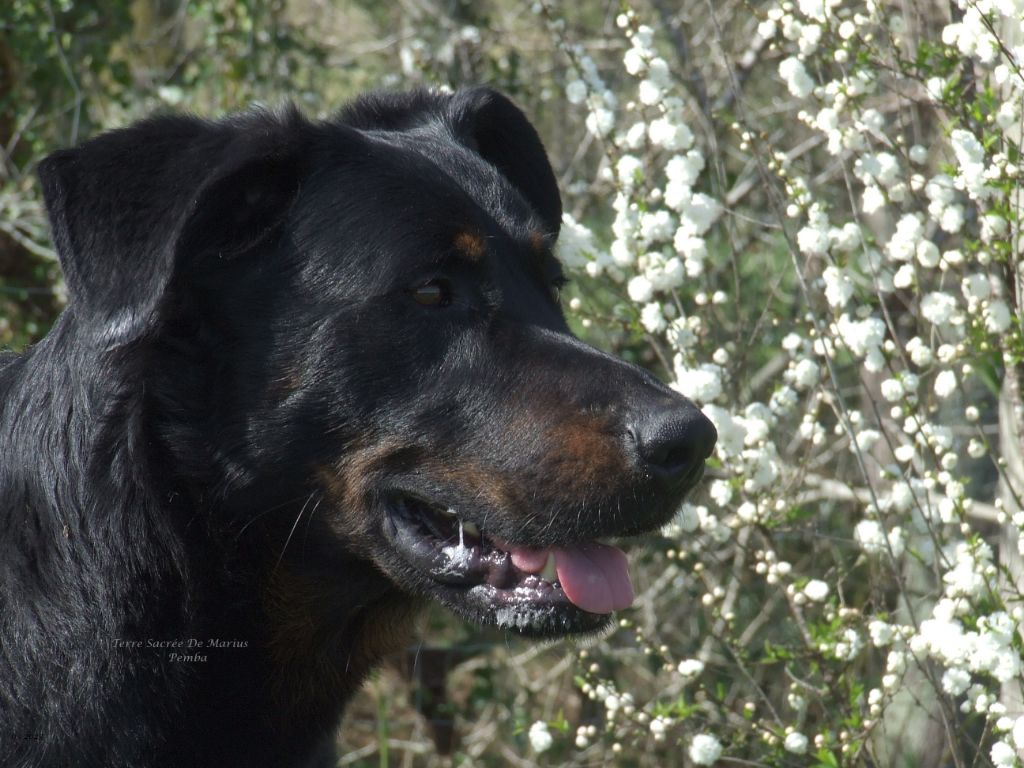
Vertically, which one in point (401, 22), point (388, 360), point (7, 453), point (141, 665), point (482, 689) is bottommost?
point (482, 689)

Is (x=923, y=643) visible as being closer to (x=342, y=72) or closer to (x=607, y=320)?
(x=607, y=320)

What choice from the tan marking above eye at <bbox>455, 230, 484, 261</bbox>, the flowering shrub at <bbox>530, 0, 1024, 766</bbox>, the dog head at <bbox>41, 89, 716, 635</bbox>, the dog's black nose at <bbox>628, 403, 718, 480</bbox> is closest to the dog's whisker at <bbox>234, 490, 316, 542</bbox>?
the dog head at <bbox>41, 89, 716, 635</bbox>

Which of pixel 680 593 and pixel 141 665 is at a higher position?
pixel 141 665

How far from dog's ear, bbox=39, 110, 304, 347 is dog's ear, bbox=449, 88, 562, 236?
1.07 m

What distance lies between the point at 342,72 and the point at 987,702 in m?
5.70

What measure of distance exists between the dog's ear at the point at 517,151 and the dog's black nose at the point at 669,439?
3.91ft

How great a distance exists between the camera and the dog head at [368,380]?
2.64 m

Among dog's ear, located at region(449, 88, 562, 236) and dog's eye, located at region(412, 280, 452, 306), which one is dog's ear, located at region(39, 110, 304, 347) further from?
dog's ear, located at region(449, 88, 562, 236)

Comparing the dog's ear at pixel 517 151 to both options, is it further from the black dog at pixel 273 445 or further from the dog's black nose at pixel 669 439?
the dog's black nose at pixel 669 439

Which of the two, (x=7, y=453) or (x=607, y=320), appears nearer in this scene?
(x=7, y=453)

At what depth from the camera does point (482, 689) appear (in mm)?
5832

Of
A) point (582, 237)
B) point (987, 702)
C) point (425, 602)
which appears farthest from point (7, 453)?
point (987, 702)

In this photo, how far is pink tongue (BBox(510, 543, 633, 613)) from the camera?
2789 mm

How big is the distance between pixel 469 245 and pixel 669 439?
0.70 meters
